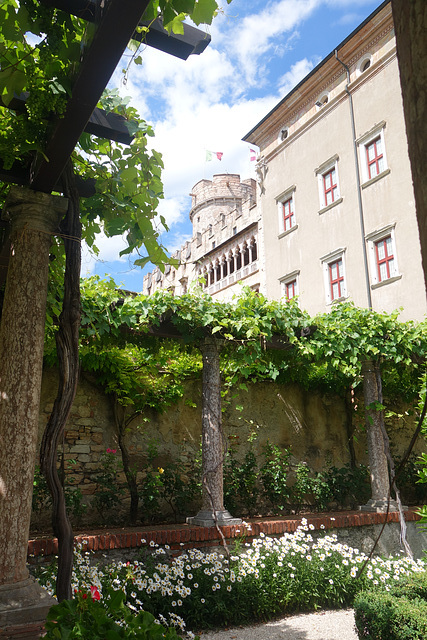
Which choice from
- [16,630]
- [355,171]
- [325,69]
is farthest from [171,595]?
[325,69]

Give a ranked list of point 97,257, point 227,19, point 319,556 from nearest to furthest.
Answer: point 227,19 < point 97,257 < point 319,556

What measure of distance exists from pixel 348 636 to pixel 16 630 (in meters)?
3.01

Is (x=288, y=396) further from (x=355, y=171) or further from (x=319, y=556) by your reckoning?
(x=355, y=171)

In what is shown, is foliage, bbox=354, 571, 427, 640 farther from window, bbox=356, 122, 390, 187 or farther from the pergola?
window, bbox=356, 122, 390, 187

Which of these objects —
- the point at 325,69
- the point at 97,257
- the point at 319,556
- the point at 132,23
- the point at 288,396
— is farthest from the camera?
the point at 325,69

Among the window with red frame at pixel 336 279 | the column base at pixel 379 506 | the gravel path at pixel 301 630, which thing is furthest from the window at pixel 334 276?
the gravel path at pixel 301 630

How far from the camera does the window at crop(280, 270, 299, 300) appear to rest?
1506 cm

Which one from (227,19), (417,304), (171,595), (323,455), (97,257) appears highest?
(417,304)

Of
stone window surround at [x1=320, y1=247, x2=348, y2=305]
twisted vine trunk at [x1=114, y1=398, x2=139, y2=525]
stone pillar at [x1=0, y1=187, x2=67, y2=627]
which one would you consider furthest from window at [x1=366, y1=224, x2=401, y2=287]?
stone pillar at [x1=0, y1=187, x2=67, y2=627]

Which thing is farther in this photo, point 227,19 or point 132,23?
point 227,19

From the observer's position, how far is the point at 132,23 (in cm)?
190

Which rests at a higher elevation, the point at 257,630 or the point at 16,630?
the point at 16,630

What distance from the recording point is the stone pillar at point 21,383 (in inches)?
97.2

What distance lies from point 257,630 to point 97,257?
11.4ft
